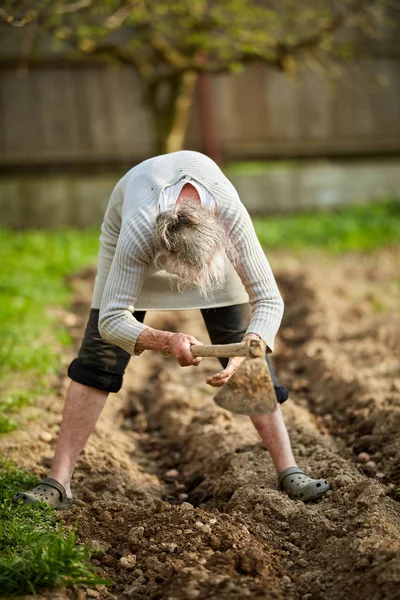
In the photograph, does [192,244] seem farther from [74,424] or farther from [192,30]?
[192,30]

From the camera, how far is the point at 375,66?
10.1 metres

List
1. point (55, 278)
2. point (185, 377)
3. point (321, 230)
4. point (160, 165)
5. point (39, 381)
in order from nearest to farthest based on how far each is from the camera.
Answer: point (160, 165), point (39, 381), point (185, 377), point (55, 278), point (321, 230)

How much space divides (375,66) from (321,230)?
2.59 metres

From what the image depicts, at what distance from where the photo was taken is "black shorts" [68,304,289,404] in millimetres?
3441

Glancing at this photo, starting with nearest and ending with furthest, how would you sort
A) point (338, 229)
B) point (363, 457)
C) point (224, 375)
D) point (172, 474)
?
point (224, 375)
point (363, 457)
point (172, 474)
point (338, 229)

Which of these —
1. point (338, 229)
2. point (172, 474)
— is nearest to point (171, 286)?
point (172, 474)

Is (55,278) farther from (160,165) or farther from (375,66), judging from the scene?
(375,66)

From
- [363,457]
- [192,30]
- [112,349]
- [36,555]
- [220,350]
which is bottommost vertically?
[363,457]

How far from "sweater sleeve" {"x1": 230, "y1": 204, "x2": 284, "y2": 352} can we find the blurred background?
6494 mm

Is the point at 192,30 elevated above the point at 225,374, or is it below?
above

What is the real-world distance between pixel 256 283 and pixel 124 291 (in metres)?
0.49

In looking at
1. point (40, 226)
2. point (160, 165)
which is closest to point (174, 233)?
point (160, 165)

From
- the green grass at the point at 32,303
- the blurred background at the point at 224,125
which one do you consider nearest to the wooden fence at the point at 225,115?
Answer: the blurred background at the point at 224,125

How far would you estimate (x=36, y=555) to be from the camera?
107 inches
